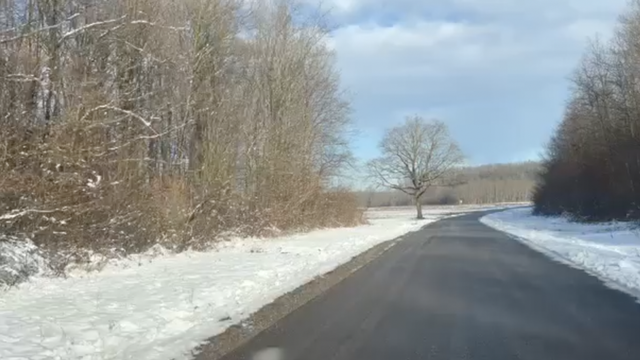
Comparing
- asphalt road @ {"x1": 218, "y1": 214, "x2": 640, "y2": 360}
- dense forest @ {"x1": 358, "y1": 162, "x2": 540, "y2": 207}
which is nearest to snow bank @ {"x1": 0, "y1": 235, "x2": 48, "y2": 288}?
asphalt road @ {"x1": 218, "y1": 214, "x2": 640, "y2": 360}

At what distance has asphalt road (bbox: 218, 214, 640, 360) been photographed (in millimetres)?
7691

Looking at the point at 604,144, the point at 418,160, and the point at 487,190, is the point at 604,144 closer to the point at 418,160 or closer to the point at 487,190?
the point at 418,160

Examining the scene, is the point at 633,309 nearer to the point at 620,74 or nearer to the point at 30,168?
the point at 30,168

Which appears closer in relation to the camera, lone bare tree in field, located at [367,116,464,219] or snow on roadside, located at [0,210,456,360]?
snow on roadside, located at [0,210,456,360]

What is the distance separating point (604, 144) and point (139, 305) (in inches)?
1806

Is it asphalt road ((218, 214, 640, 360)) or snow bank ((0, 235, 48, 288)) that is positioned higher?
snow bank ((0, 235, 48, 288))

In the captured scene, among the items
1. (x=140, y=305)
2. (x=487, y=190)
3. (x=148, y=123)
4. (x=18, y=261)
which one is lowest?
(x=140, y=305)

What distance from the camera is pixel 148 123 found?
59.8 feet

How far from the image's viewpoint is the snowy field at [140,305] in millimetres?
7883

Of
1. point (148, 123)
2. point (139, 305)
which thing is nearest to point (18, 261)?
point (139, 305)

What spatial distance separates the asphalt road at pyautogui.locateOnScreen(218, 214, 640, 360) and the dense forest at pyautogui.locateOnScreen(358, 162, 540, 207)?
4577 inches

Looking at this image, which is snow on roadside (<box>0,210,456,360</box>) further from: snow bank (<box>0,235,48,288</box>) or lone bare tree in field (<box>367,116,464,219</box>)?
lone bare tree in field (<box>367,116,464,219</box>)

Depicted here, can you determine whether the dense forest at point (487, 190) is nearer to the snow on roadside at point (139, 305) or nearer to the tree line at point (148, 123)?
the tree line at point (148, 123)

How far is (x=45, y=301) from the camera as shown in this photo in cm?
1077
